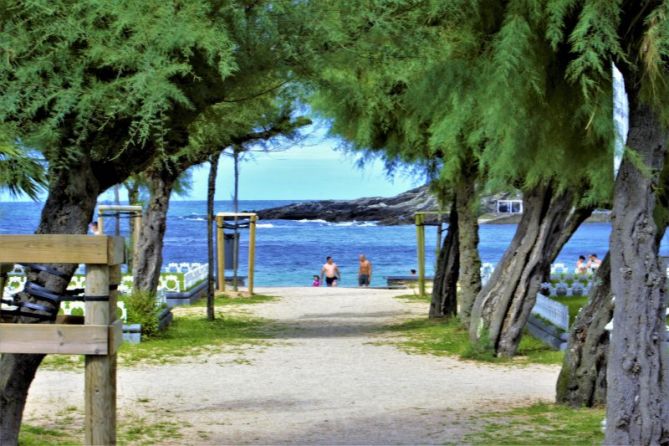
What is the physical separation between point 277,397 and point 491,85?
5233 mm

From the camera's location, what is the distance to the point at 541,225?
13.4 meters

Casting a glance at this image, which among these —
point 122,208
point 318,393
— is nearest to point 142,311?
point 318,393

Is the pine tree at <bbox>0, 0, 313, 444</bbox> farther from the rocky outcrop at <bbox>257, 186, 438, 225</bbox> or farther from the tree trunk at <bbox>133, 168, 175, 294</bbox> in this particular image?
the rocky outcrop at <bbox>257, 186, 438, 225</bbox>

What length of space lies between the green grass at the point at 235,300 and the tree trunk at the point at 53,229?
49.1 feet

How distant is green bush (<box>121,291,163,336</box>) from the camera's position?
15.5 meters

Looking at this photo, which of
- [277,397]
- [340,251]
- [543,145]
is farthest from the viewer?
[340,251]

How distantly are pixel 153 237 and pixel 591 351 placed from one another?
9.86 m

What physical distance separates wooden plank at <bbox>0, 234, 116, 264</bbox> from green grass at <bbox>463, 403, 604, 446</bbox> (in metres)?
3.76

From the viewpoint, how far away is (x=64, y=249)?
6.08 m

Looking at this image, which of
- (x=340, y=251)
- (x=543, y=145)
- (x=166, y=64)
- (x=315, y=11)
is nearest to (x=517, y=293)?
(x=543, y=145)

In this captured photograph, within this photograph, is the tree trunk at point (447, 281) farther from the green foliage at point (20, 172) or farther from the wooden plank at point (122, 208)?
the green foliage at point (20, 172)

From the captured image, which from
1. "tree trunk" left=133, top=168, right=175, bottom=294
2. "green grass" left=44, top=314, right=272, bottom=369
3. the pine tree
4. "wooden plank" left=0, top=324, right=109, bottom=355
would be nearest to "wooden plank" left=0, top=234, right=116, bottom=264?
"wooden plank" left=0, top=324, right=109, bottom=355

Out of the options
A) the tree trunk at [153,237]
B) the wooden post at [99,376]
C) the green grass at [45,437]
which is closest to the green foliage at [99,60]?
the wooden post at [99,376]

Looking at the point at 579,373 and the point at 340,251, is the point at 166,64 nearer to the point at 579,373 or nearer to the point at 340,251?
the point at 579,373
